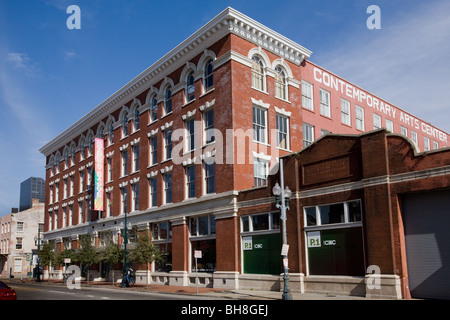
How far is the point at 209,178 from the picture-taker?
35.9 m

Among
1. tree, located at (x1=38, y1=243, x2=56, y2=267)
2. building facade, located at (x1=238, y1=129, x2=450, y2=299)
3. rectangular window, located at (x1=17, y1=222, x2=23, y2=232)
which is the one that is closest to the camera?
building facade, located at (x1=238, y1=129, x2=450, y2=299)

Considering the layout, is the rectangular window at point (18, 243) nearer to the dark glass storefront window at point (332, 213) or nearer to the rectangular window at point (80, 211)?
the rectangular window at point (80, 211)

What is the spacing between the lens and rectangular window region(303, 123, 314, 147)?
40.3 meters

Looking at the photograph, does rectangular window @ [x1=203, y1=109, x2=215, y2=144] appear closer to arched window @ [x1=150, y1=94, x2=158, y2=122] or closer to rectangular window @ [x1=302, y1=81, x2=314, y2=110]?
arched window @ [x1=150, y1=94, x2=158, y2=122]

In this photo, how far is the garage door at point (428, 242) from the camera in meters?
22.4

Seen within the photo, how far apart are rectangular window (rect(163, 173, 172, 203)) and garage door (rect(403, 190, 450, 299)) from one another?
21979mm

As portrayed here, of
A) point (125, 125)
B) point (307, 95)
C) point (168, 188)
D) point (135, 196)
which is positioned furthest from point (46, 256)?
point (307, 95)

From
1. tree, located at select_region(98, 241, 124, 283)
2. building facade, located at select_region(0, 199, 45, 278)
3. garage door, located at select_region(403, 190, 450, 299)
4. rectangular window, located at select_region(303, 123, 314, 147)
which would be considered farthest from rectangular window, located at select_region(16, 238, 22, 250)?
garage door, located at select_region(403, 190, 450, 299)

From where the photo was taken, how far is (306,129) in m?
40.8

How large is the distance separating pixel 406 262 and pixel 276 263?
886 cm

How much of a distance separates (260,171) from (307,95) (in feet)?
34.4

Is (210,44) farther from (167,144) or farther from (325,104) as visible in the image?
(325,104)

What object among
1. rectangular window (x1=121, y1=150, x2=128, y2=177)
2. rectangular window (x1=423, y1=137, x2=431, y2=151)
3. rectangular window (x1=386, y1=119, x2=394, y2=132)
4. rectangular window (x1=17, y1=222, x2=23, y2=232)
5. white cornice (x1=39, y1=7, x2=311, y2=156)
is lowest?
rectangular window (x1=17, y1=222, x2=23, y2=232)

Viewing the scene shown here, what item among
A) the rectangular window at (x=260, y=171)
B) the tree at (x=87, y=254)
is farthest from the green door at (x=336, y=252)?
the tree at (x=87, y=254)
